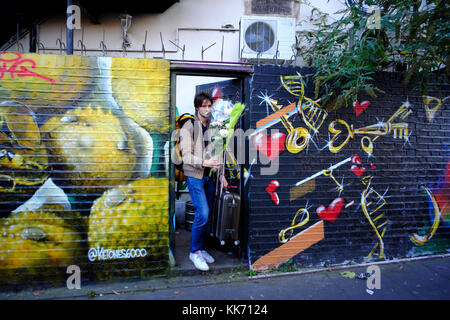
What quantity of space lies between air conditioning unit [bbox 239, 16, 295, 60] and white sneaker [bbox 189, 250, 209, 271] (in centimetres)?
380

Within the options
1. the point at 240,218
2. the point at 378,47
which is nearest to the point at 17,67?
the point at 240,218

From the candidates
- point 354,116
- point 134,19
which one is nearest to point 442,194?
point 354,116

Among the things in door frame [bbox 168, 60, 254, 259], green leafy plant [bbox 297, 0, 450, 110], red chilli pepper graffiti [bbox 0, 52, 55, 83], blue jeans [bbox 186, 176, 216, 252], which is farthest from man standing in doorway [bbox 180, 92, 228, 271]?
red chilli pepper graffiti [bbox 0, 52, 55, 83]

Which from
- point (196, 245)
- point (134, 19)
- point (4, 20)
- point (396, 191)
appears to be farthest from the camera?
point (134, 19)

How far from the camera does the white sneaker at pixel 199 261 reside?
3643mm

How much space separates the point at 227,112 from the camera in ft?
14.4

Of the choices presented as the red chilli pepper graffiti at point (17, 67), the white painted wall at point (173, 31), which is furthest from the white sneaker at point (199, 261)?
the white painted wall at point (173, 31)

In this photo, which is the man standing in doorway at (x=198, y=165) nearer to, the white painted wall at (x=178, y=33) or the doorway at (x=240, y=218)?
the doorway at (x=240, y=218)

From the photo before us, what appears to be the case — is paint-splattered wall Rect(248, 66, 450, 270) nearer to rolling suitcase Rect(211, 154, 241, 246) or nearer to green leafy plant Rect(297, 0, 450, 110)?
rolling suitcase Rect(211, 154, 241, 246)

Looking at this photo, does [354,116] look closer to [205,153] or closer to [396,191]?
[396,191]

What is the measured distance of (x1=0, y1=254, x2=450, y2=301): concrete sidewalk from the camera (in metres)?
3.25

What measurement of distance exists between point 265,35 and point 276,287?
179 inches

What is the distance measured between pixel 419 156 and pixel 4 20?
732 cm

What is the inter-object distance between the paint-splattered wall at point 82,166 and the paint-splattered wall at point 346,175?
1.31 m
